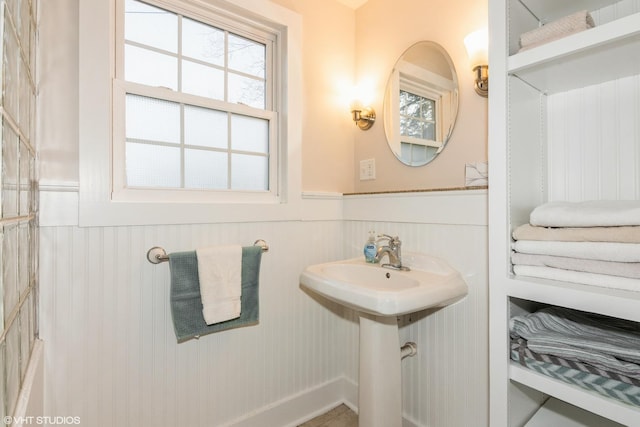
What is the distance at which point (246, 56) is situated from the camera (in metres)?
1.62

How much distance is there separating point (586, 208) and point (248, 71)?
150cm

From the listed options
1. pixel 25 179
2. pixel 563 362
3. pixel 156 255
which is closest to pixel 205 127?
pixel 156 255

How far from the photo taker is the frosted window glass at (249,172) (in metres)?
1.57

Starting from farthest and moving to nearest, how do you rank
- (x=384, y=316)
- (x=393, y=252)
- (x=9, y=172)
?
(x=393, y=252)
(x=384, y=316)
(x=9, y=172)

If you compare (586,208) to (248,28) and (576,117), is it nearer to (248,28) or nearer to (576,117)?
(576,117)

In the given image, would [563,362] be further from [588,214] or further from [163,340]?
[163,340]

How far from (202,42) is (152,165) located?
62 centimetres

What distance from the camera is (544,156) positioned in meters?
1.05

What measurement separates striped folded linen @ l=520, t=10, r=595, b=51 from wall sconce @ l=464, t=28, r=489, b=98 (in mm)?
420

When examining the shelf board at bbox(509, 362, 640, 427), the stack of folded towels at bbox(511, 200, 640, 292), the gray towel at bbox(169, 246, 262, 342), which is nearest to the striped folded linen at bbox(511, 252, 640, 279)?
the stack of folded towels at bbox(511, 200, 640, 292)

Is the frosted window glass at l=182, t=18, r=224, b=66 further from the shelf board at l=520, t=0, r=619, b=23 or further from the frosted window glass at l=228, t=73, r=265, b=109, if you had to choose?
the shelf board at l=520, t=0, r=619, b=23

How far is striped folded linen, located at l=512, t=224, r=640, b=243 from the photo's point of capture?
0.71 m

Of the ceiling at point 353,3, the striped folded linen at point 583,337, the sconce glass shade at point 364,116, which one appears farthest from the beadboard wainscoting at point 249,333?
the ceiling at point 353,3

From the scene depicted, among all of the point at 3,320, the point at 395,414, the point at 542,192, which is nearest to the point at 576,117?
the point at 542,192
